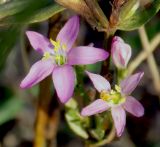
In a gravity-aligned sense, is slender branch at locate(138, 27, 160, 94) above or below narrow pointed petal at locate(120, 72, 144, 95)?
below

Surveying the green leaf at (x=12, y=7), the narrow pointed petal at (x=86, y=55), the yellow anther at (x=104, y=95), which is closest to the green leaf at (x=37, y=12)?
the green leaf at (x=12, y=7)

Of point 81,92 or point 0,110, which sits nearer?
point 81,92

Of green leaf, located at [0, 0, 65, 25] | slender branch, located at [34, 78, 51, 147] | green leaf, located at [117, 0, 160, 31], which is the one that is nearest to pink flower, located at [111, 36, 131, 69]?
green leaf, located at [117, 0, 160, 31]

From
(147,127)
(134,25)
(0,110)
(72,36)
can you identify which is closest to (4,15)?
(72,36)

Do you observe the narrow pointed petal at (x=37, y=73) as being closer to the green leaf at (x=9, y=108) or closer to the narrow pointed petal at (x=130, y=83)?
the narrow pointed petal at (x=130, y=83)

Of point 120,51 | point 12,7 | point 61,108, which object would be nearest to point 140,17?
point 120,51

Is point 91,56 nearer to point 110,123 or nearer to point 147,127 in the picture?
point 110,123

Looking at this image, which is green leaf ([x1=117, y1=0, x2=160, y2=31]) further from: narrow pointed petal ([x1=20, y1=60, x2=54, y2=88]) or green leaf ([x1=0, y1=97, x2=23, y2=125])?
green leaf ([x1=0, y1=97, x2=23, y2=125])
